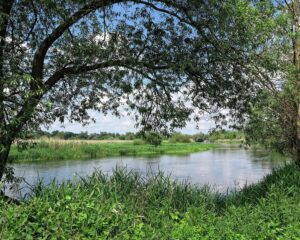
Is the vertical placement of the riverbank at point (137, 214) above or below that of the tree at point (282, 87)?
below

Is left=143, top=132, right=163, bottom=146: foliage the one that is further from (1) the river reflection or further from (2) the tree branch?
(2) the tree branch

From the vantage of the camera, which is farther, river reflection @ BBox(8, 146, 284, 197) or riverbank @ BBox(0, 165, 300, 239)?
river reflection @ BBox(8, 146, 284, 197)

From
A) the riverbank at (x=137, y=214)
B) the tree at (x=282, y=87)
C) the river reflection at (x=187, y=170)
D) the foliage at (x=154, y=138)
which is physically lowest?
the river reflection at (x=187, y=170)

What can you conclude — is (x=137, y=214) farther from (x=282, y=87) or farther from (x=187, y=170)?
(x=187, y=170)

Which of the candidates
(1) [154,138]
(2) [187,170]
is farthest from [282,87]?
(2) [187,170]

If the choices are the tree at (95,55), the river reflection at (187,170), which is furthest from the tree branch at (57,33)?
the river reflection at (187,170)

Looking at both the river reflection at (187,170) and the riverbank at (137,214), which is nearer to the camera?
the riverbank at (137,214)

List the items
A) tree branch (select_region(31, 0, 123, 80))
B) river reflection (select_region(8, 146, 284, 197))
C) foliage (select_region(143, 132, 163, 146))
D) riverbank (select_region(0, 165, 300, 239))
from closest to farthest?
riverbank (select_region(0, 165, 300, 239)) → tree branch (select_region(31, 0, 123, 80)) → foliage (select_region(143, 132, 163, 146)) → river reflection (select_region(8, 146, 284, 197))

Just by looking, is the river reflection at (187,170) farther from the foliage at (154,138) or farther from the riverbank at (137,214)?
the riverbank at (137,214)

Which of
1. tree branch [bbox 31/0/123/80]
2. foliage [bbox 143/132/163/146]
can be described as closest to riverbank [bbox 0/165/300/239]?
foliage [bbox 143/132/163/146]

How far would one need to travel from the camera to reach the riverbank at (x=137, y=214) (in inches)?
206

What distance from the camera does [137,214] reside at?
6562 mm

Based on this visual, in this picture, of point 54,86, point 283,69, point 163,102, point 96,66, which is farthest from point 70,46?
→ point 283,69

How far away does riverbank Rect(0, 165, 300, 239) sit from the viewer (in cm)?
524
